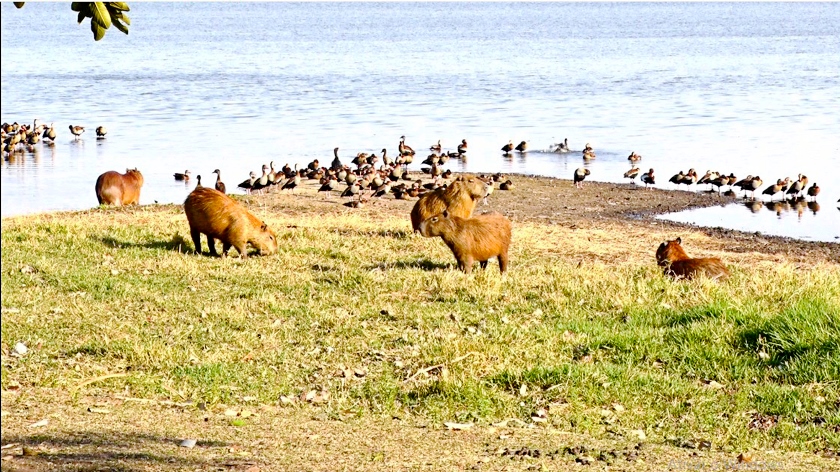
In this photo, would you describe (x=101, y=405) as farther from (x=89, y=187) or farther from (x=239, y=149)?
(x=239, y=149)

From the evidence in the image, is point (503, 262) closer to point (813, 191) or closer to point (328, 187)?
A: point (328, 187)

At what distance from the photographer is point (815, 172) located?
30.5 metres

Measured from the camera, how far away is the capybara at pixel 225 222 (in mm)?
11789

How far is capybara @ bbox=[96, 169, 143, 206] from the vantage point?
18.6 metres

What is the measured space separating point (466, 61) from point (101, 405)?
76.6 m

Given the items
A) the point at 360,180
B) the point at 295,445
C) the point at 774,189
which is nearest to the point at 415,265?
the point at 295,445

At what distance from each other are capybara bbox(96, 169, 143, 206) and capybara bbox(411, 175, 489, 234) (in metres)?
6.60

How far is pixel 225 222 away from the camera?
38.7 feet

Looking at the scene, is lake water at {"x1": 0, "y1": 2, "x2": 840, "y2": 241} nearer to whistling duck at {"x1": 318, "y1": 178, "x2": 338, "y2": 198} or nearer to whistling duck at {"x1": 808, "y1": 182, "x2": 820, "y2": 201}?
whistling duck at {"x1": 808, "y1": 182, "x2": 820, "y2": 201}

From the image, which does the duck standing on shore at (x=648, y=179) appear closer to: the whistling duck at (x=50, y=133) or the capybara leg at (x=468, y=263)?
the capybara leg at (x=468, y=263)

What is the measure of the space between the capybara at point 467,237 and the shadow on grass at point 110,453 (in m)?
5.68

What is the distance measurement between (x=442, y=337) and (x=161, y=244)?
531 centimetres

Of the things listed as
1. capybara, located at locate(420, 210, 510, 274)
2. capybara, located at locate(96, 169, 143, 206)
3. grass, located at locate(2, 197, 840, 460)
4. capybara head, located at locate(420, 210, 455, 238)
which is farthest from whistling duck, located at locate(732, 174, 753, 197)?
capybara head, located at locate(420, 210, 455, 238)

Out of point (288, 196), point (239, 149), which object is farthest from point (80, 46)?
point (288, 196)
